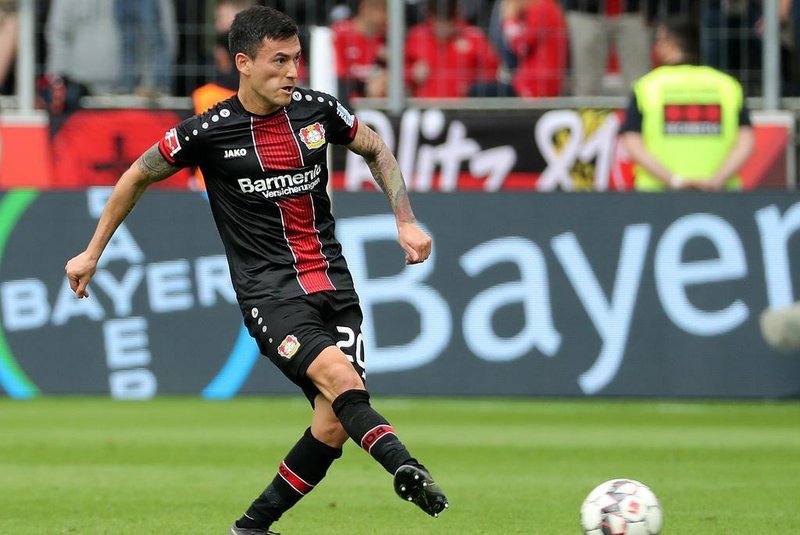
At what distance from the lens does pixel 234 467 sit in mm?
9602

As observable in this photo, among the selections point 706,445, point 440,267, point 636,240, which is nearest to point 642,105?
point 636,240

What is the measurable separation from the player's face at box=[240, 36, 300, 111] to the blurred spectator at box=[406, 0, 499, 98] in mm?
8890

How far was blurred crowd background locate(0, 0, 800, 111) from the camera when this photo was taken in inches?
595

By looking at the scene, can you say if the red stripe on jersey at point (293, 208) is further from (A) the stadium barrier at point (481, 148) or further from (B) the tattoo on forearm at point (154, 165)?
(A) the stadium barrier at point (481, 148)

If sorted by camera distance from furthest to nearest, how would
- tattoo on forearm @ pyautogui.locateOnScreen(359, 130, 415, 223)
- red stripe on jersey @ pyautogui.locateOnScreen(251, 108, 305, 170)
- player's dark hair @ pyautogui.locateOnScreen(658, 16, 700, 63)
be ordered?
player's dark hair @ pyautogui.locateOnScreen(658, 16, 700, 63) → tattoo on forearm @ pyautogui.locateOnScreen(359, 130, 415, 223) → red stripe on jersey @ pyautogui.locateOnScreen(251, 108, 305, 170)

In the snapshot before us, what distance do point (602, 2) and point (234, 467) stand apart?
23.0 ft

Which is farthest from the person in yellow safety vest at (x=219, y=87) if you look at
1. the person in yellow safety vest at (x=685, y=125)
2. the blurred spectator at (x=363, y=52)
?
the person in yellow safety vest at (x=685, y=125)

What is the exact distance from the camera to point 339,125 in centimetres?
687

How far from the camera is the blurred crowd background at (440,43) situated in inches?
595

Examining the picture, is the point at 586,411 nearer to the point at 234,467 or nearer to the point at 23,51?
the point at 234,467

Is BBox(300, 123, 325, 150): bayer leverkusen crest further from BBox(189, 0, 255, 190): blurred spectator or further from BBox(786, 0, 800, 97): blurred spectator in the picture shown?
BBox(786, 0, 800, 97): blurred spectator

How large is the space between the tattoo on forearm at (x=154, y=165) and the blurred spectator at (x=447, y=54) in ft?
29.3

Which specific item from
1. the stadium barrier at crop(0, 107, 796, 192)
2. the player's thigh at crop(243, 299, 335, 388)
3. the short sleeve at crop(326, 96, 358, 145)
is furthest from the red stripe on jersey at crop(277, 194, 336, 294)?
the stadium barrier at crop(0, 107, 796, 192)

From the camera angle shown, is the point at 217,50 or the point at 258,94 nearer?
the point at 258,94
